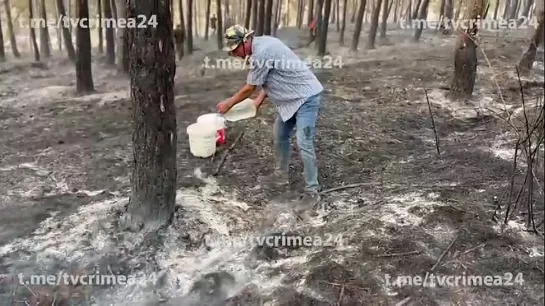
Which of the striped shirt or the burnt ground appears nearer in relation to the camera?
the burnt ground

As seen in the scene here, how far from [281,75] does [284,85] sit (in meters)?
0.08

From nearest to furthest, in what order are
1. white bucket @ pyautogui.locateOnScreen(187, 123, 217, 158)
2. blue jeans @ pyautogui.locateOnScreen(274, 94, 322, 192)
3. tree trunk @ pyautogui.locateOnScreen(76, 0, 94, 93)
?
blue jeans @ pyautogui.locateOnScreen(274, 94, 322, 192), white bucket @ pyautogui.locateOnScreen(187, 123, 217, 158), tree trunk @ pyautogui.locateOnScreen(76, 0, 94, 93)

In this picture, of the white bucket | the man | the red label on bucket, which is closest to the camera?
the man

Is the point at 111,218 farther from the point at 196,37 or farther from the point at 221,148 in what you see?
the point at 196,37

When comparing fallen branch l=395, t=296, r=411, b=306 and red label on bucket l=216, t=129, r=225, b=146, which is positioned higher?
red label on bucket l=216, t=129, r=225, b=146

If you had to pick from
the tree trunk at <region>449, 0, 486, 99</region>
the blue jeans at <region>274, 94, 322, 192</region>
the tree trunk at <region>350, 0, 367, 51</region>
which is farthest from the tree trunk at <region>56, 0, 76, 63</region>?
the tree trunk at <region>449, 0, 486, 99</region>

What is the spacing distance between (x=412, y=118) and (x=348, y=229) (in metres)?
2.75

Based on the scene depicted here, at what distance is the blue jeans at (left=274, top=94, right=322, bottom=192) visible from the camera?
3762 millimetres

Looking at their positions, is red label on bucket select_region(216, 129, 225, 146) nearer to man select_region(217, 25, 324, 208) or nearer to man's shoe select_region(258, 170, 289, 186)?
man's shoe select_region(258, 170, 289, 186)

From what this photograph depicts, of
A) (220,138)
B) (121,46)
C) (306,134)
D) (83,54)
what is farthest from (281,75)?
(121,46)

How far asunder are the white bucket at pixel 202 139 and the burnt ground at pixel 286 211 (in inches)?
4.9

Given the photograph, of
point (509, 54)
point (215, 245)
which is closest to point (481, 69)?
point (509, 54)

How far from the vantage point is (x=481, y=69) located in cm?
819

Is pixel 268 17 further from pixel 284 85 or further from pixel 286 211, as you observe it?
pixel 286 211
